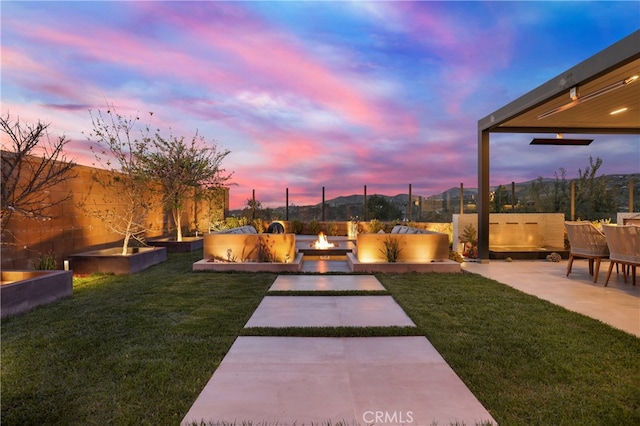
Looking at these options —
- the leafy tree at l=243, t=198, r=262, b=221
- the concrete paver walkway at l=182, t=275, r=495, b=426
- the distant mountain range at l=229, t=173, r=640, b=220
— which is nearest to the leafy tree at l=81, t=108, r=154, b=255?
the concrete paver walkway at l=182, t=275, r=495, b=426

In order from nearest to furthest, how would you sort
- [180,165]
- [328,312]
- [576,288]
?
1. [328,312]
2. [576,288]
3. [180,165]

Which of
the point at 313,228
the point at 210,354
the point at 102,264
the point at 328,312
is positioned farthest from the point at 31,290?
the point at 313,228

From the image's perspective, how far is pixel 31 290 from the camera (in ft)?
15.2

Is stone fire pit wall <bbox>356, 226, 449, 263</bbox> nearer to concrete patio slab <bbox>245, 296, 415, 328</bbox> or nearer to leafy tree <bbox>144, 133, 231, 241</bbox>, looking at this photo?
concrete patio slab <bbox>245, 296, 415, 328</bbox>

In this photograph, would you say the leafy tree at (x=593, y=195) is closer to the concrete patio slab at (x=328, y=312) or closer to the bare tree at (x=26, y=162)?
the concrete patio slab at (x=328, y=312)

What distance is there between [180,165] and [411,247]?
8451 mm

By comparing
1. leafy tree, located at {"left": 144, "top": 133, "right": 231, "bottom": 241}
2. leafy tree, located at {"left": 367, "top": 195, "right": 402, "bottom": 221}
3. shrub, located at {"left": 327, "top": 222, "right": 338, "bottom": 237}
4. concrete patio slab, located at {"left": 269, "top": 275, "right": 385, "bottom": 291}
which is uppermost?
leafy tree, located at {"left": 144, "top": 133, "right": 231, "bottom": 241}

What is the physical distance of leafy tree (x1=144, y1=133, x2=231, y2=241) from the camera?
11656mm

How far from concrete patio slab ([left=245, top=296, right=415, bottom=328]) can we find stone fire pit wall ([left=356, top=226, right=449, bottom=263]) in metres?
2.69

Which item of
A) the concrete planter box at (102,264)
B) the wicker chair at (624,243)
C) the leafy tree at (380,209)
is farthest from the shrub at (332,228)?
the wicker chair at (624,243)

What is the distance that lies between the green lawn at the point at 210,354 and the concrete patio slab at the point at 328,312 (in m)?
0.19

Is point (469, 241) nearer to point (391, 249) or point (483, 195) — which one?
point (483, 195)

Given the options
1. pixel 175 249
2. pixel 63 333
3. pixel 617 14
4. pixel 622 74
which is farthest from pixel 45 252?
pixel 617 14

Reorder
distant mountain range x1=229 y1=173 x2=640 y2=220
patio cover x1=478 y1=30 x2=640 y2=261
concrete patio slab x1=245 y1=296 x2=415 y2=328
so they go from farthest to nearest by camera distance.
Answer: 1. distant mountain range x1=229 y1=173 x2=640 y2=220
2. patio cover x1=478 y1=30 x2=640 y2=261
3. concrete patio slab x1=245 y1=296 x2=415 y2=328
